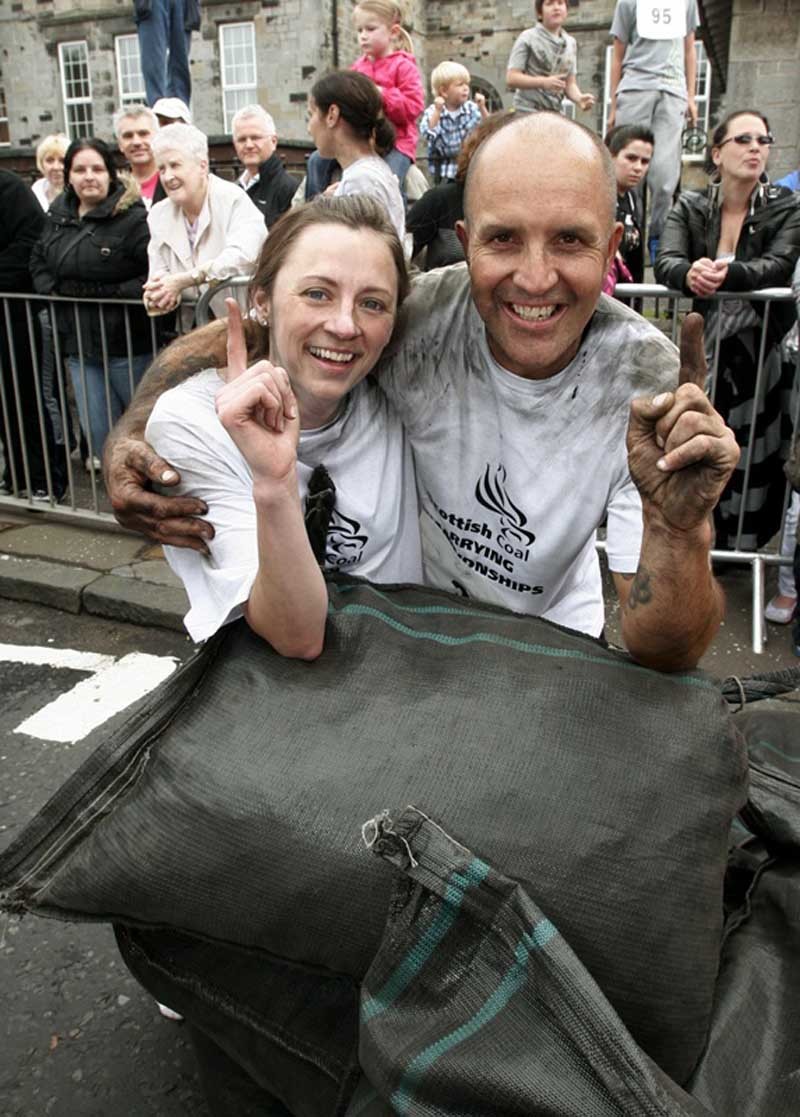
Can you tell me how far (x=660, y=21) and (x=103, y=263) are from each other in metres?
3.89

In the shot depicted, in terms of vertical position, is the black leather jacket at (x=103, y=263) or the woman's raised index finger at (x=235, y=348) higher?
the woman's raised index finger at (x=235, y=348)

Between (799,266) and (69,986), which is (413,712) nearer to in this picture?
(69,986)

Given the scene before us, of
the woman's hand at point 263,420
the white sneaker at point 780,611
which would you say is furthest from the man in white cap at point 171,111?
the woman's hand at point 263,420

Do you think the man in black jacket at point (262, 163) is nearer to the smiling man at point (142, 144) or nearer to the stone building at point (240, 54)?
the smiling man at point (142, 144)

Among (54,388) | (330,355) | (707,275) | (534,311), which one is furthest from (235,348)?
(54,388)

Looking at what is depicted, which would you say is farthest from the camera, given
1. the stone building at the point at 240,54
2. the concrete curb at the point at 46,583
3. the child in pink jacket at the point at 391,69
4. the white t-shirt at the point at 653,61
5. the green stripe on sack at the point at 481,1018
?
the stone building at the point at 240,54

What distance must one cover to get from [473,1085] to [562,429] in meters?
1.15

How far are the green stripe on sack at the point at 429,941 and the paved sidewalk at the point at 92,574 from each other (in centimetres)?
342

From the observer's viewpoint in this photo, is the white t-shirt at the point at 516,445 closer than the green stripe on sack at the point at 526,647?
No

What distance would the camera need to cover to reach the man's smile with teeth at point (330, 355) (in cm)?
192

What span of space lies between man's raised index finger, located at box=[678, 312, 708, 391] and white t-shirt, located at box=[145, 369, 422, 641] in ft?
2.30

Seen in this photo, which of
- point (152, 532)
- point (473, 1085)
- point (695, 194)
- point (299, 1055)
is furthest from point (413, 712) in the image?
point (695, 194)

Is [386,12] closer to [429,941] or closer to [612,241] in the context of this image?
[612,241]

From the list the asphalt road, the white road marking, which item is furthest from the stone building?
the asphalt road
